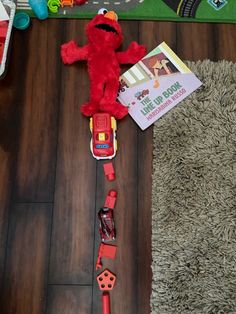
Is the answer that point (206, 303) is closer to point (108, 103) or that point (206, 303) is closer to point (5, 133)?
point (108, 103)

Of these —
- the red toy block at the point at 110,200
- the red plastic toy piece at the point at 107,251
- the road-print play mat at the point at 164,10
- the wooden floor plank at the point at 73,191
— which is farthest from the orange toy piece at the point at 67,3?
the red plastic toy piece at the point at 107,251

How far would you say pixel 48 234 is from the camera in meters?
1.22

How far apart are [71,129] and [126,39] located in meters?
0.42

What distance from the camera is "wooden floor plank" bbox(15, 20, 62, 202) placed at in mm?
1265

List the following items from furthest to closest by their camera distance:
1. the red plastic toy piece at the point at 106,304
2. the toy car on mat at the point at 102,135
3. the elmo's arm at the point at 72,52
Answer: the elmo's arm at the point at 72,52 < the toy car on mat at the point at 102,135 < the red plastic toy piece at the point at 106,304

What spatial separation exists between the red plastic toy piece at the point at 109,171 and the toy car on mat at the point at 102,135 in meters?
0.03

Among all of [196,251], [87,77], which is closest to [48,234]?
[196,251]

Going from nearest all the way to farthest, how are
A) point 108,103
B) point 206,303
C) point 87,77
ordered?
point 206,303
point 108,103
point 87,77

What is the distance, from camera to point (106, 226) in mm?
1189

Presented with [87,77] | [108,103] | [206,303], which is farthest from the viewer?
[87,77]

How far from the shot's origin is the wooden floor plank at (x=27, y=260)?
3.81 feet

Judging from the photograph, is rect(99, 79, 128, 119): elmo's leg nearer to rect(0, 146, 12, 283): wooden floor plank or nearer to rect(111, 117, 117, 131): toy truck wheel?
rect(111, 117, 117, 131): toy truck wheel

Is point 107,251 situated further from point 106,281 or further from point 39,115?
point 39,115

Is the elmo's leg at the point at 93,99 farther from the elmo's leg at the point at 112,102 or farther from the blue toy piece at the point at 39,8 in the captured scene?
the blue toy piece at the point at 39,8
